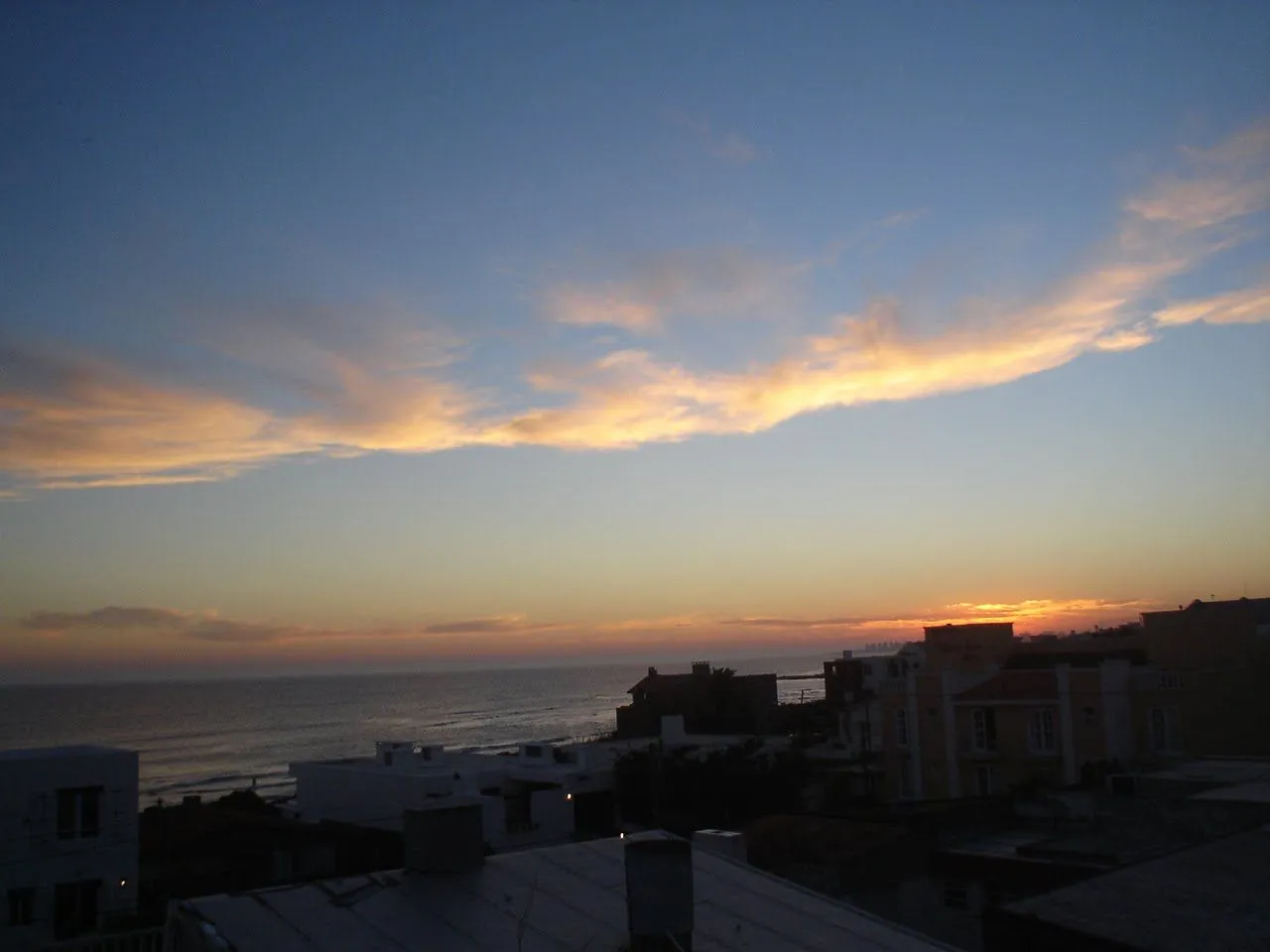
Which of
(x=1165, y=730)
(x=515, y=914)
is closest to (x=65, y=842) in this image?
(x=515, y=914)

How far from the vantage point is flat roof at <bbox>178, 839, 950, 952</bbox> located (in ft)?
29.3

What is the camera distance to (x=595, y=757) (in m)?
48.4

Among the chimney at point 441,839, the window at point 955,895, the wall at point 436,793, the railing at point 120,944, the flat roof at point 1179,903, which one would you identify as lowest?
the wall at point 436,793

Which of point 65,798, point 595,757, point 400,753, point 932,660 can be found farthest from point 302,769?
point 932,660

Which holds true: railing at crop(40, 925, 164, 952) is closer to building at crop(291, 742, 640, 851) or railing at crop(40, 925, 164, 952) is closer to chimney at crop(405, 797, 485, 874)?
chimney at crop(405, 797, 485, 874)

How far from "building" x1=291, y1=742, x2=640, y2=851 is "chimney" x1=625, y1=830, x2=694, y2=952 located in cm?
3198

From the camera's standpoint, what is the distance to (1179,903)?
12.5 metres

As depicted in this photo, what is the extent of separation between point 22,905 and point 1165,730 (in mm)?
35363

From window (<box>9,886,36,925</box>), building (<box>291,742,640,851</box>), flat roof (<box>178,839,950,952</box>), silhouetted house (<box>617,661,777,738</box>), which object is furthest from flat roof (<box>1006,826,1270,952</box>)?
silhouetted house (<box>617,661,777,738</box>)

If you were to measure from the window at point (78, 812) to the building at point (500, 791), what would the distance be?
520 inches

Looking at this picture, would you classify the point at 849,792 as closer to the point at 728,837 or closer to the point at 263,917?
the point at 728,837

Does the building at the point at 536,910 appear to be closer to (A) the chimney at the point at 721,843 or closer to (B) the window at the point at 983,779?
(A) the chimney at the point at 721,843

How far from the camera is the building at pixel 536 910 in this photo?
8812 mm

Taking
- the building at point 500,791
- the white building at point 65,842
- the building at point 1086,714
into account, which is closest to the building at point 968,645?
the building at point 1086,714
